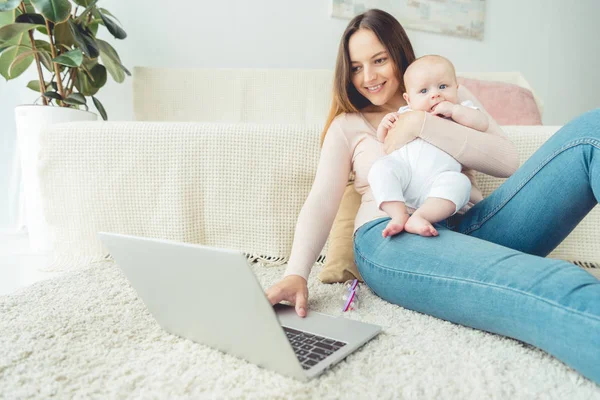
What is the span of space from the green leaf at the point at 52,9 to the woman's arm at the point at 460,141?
1.29 metres

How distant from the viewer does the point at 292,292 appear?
34.3 inches

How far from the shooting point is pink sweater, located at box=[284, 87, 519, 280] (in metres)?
0.97

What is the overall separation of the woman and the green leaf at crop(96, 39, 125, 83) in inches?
47.3

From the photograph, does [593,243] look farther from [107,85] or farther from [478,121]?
[107,85]

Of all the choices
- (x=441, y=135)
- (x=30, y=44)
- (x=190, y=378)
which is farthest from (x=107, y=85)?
(x=190, y=378)

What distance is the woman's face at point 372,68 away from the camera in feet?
3.80

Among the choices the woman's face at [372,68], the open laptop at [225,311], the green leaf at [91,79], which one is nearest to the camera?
the open laptop at [225,311]

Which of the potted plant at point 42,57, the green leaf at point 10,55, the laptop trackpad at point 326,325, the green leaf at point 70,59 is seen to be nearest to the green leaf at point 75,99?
the potted plant at point 42,57

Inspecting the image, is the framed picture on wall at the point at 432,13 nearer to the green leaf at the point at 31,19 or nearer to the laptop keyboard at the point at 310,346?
the green leaf at the point at 31,19

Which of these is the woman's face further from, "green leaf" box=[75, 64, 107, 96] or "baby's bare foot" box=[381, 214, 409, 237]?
"green leaf" box=[75, 64, 107, 96]

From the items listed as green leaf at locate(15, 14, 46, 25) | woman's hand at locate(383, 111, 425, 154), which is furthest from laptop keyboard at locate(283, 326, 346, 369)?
green leaf at locate(15, 14, 46, 25)

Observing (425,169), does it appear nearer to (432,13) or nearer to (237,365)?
(237,365)

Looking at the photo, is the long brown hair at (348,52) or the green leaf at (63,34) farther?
the green leaf at (63,34)

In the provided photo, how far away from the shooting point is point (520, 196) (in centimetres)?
93
